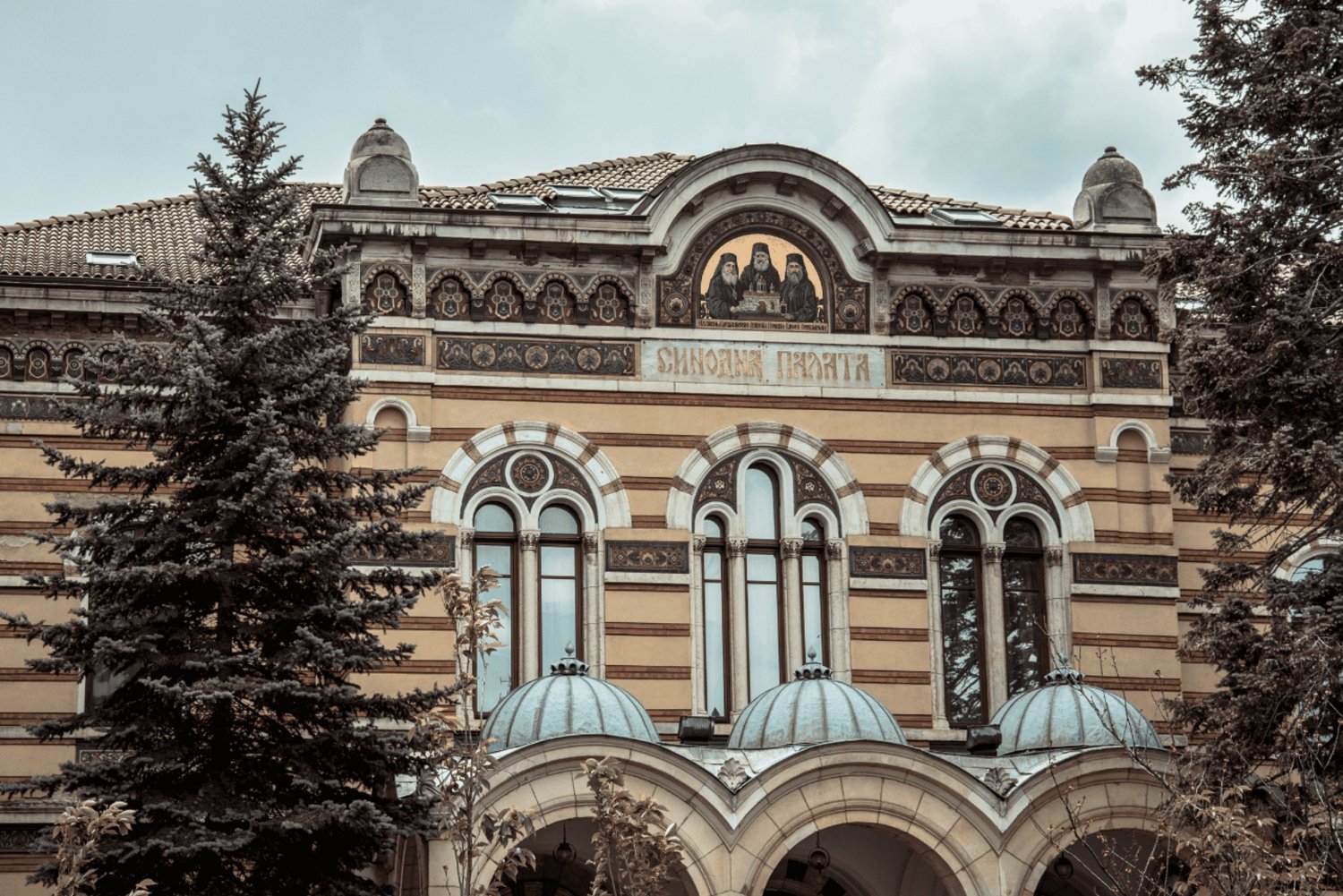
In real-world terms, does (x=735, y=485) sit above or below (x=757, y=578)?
above

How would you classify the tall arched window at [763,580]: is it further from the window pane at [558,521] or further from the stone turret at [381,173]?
the stone turret at [381,173]

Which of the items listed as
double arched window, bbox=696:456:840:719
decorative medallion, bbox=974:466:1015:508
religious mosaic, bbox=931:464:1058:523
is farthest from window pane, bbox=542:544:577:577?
decorative medallion, bbox=974:466:1015:508

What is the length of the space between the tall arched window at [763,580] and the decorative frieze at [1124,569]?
12.5 feet

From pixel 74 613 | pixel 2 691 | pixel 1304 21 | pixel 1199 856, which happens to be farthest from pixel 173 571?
pixel 1304 21

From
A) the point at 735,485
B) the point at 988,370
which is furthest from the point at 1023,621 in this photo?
the point at 735,485

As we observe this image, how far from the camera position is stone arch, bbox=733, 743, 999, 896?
2389 cm

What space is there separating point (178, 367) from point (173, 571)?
201cm

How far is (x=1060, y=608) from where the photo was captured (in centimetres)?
2831


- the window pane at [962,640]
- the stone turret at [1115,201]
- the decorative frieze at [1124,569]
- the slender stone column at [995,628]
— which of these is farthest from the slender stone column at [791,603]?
the stone turret at [1115,201]

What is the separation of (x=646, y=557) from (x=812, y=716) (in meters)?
3.67

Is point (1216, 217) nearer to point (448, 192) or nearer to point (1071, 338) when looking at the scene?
point (1071, 338)

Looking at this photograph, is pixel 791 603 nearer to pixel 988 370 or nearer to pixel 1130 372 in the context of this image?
pixel 988 370

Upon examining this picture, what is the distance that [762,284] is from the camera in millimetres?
28656

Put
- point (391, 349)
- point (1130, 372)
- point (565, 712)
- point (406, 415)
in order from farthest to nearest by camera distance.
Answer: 1. point (1130, 372)
2. point (391, 349)
3. point (406, 415)
4. point (565, 712)
